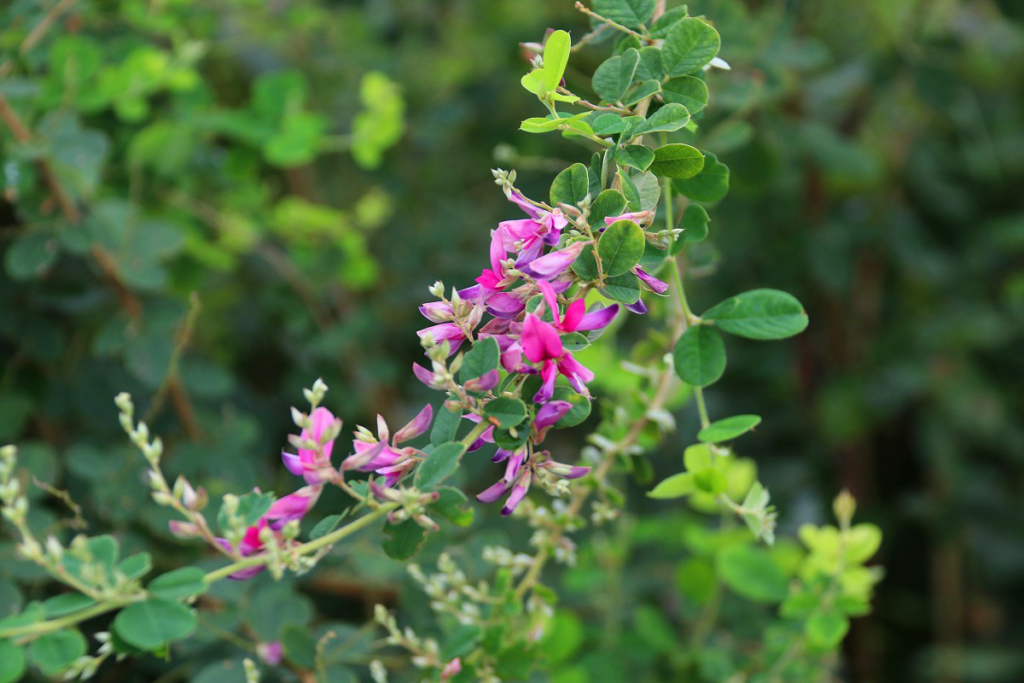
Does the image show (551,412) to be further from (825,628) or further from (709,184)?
(825,628)

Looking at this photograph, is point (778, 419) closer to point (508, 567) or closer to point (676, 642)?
point (676, 642)

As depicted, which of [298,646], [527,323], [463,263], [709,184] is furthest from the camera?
[463,263]

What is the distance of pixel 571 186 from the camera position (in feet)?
1.62

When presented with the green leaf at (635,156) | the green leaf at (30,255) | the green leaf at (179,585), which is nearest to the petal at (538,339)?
the green leaf at (635,156)

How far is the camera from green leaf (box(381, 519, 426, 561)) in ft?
1.67

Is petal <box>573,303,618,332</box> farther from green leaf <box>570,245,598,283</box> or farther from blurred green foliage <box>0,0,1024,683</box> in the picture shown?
blurred green foliage <box>0,0,1024,683</box>

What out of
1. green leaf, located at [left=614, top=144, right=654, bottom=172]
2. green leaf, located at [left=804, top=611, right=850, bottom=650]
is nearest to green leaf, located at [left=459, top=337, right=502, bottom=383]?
green leaf, located at [left=614, top=144, right=654, bottom=172]

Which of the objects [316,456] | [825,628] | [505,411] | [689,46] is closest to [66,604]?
[316,456]

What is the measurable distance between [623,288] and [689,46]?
16 centimetres

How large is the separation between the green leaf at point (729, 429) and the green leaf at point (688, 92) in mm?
193

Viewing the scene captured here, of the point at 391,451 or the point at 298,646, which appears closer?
the point at 391,451

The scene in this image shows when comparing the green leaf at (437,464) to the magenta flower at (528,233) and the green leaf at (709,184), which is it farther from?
the green leaf at (709,184)

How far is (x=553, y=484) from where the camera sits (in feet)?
1.58

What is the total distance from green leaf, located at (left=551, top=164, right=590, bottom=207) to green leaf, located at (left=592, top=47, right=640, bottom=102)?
0.24 ft
